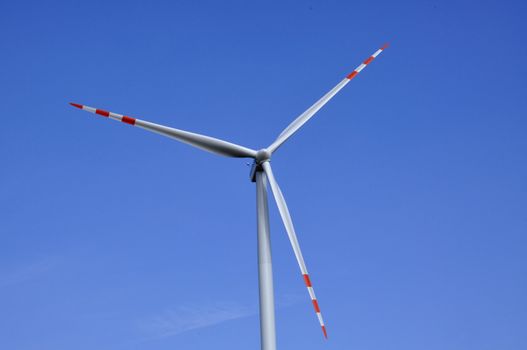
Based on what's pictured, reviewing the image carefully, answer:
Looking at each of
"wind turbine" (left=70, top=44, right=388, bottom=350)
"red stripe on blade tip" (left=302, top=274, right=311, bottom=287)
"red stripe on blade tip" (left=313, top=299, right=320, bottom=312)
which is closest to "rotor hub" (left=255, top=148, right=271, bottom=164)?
"wind turbine" (left=70, top=44, right=388, bottom=350)

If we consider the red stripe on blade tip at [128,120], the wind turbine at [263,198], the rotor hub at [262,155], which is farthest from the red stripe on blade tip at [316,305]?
the red stripe on blade tip at [128,120]

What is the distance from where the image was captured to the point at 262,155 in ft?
94.2

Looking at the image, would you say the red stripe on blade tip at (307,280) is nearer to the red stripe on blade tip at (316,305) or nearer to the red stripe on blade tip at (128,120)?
the red stripe on blade tip at (316,305)

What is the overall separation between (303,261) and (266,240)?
181 cm

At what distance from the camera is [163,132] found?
28.9 metres

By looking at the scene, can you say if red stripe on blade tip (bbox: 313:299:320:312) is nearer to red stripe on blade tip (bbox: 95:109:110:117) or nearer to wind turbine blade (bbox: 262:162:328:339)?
wind turbine blade (bbox: 262:162:328:339)

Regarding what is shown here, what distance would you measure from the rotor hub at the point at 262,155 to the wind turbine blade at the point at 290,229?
19 cm

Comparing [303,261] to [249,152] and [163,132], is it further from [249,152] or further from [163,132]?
[163,132]

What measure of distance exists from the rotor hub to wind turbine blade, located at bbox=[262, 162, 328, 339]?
19 cm

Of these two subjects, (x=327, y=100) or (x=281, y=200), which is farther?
(x=327, y=100)

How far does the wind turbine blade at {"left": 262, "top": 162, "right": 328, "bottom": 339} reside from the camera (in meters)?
28.2

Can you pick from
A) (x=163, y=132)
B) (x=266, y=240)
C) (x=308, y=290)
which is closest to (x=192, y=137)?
(x=163, y=132)

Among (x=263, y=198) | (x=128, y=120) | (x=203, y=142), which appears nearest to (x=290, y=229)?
(x=263, y=198)

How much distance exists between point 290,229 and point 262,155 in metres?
3.37
